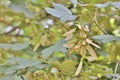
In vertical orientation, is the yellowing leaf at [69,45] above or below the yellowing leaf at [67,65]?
above

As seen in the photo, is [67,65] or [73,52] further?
[73,52]

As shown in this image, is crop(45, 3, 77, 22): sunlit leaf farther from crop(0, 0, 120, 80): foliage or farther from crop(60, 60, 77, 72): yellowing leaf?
crop(60, 60, 77, 72): yellowing leaf

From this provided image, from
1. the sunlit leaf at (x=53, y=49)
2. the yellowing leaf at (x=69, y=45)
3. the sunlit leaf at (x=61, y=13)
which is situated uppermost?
the sunlit leaf at (x=61, y=13)

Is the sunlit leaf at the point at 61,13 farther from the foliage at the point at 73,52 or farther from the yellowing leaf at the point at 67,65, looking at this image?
the yellowing leaf at the point at 67,65

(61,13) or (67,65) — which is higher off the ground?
(61,13)

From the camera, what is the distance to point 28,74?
881mm

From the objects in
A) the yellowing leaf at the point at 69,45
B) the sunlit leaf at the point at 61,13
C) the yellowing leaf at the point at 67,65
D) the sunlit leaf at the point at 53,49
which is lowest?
the yellowing leaf at the point at 67,65

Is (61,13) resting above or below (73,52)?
above

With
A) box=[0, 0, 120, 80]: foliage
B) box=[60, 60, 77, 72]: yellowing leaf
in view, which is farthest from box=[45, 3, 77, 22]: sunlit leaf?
box=[60, 60, 77, 72]: yellowing leaf

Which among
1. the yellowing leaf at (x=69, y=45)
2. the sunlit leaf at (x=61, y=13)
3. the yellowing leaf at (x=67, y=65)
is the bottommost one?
the yellowing leaf at (x=67, y=65)

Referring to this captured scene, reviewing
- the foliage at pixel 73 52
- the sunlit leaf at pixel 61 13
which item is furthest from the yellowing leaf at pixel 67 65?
the sunlit leaf at pixel 61 13

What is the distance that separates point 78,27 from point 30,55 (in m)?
0.26

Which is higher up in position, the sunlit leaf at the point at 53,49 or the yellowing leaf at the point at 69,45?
the yellowing leaf at the point at 69,45

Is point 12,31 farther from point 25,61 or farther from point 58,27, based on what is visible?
point 25,61
